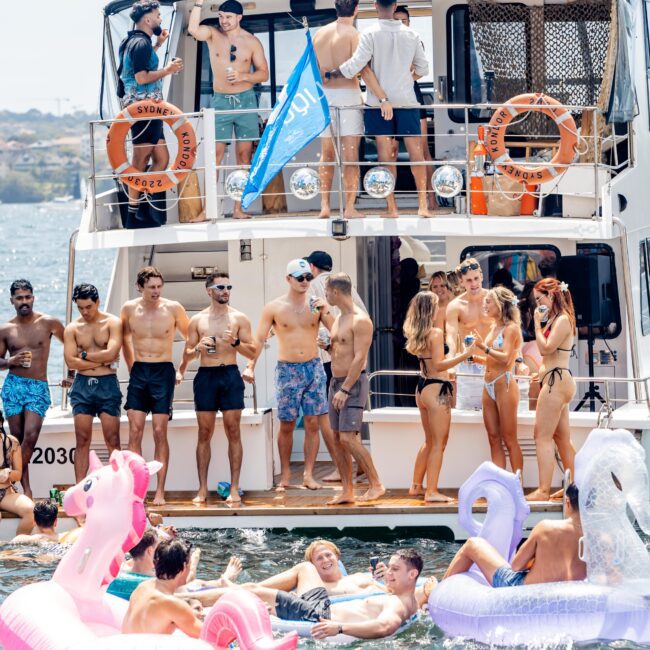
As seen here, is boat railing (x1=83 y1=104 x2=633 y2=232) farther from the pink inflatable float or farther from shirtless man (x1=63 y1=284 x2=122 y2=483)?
the pink inflatable float

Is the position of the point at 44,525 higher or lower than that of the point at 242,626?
higher

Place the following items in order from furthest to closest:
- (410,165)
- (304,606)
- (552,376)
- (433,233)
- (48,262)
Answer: (48,262)
(410,165)
(433,233)
(552,376)
(304,606)

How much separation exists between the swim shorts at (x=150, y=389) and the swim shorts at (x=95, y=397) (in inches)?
5.5

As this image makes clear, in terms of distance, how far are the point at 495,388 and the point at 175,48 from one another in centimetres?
573

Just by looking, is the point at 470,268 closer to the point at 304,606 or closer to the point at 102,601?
the point at 304,606

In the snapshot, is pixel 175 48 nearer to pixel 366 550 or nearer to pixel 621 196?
pixel 621 196

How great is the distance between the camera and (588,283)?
13383mm

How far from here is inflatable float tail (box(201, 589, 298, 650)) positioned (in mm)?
8125

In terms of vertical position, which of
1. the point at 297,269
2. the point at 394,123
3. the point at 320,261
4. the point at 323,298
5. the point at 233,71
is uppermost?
the point at 233,71

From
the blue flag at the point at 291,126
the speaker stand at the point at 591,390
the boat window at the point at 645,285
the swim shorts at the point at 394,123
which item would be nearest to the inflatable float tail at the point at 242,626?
the blue flag at the point at 291,126

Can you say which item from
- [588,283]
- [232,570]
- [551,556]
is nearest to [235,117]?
[588,283]

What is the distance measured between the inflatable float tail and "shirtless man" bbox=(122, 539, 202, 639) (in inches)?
9.9

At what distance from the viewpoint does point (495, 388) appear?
11.8 m

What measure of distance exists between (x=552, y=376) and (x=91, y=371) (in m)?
3.93
